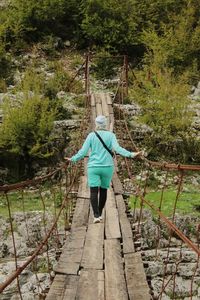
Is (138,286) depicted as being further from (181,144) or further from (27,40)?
(27,40)

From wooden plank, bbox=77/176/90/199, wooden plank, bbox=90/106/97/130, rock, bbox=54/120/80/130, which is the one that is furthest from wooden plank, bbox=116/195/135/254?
rock, bbox=54/120/80/130

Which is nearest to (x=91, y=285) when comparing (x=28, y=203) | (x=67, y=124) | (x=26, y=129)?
(x=28, y=203)

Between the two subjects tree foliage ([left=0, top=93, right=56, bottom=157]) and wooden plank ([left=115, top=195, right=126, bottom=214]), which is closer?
wooden plank ([left=115, top=195, right=126, bottom=214])

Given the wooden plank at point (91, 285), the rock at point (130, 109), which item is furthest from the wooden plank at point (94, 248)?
the rock at point (130, 109)

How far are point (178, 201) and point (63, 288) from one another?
7325mm

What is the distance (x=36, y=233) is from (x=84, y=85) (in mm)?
8058

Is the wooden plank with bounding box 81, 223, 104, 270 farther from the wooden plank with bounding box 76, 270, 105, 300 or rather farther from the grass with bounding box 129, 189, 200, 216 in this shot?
the grass with bounding box 129, 189, 200, 216

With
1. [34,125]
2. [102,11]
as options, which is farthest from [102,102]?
[102,11]

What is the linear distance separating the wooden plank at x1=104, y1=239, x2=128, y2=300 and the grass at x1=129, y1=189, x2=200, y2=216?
5586mm

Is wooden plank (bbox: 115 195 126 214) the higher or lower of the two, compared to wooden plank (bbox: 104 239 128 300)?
lower

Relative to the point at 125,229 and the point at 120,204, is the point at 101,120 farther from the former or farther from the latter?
the point at 120,204

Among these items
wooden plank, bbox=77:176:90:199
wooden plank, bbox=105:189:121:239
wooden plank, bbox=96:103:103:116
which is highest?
wooden plank, bbox=105:189:121:239

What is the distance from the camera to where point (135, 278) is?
12.4ft

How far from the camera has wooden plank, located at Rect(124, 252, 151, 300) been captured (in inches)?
139
